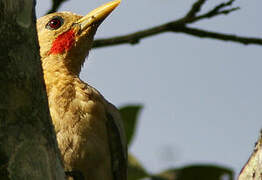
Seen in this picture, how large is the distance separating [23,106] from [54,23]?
3290mm

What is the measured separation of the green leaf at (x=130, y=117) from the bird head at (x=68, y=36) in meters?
0.87

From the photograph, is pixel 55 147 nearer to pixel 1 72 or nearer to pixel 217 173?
pixel 1 72

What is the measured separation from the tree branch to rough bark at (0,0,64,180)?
2720 millimetres

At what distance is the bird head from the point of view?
5.54m

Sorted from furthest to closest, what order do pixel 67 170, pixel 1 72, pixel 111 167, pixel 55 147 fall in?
pixel 111 167, pixel 67 170, pixel 55 147, pixel 1 72

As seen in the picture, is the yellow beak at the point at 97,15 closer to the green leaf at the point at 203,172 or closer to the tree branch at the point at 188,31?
the tree branch at the point at 188,31

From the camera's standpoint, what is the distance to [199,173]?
528 cm

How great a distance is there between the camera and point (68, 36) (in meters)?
5.70

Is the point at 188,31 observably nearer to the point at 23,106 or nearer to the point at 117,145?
the point at 117,145

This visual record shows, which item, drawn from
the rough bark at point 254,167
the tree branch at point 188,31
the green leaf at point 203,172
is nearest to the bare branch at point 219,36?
the tree branch at point 188,31

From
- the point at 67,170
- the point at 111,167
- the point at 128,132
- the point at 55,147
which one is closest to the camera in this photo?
the point at 55,147

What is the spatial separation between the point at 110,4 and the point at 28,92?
294 cm

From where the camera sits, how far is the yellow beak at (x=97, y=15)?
5.52 metres

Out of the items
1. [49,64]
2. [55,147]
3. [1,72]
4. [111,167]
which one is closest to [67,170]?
[111,167]
